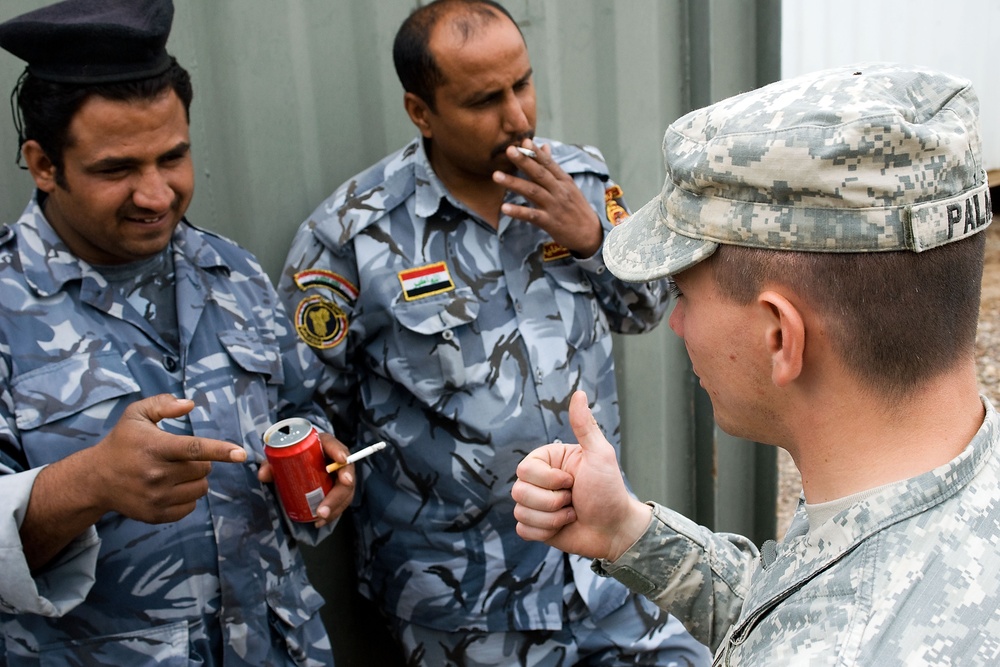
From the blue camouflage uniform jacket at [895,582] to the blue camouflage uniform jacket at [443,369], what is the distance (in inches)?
50.0

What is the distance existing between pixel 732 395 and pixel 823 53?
341cm

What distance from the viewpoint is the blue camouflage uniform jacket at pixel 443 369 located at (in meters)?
2.56

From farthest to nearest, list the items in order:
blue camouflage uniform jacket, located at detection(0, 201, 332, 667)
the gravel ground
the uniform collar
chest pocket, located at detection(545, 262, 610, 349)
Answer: the gravel ground < chest pocket, located at detection(545, 262, 610, 349) < blue camouflage uniform jacket, located at detection(0, 201, 332, 667) < the uniform collar

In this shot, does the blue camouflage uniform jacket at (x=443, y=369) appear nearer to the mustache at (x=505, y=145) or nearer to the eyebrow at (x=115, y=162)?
the mustache at (x=505, y=145)

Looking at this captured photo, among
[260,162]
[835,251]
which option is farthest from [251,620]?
[835,251]

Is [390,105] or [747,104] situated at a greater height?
[747,104]

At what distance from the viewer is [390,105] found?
2.91 metres

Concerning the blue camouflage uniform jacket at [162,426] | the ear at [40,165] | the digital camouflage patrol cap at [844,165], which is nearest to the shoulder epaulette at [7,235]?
the blue camouflage uniform jacket at [162,426]

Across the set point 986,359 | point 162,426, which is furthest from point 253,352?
point 986,359

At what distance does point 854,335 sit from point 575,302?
1.56 meters

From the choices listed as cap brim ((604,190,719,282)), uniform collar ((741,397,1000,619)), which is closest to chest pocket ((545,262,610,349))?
cap brim ((604,190,719,282))

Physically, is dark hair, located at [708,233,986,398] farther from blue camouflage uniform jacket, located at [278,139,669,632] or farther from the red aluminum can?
blue camouflage uniform jacket, located at [278,139,669,632]

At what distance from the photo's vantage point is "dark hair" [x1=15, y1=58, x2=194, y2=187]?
77.5 inches

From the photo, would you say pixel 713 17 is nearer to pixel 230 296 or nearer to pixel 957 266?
pixel 230 296
